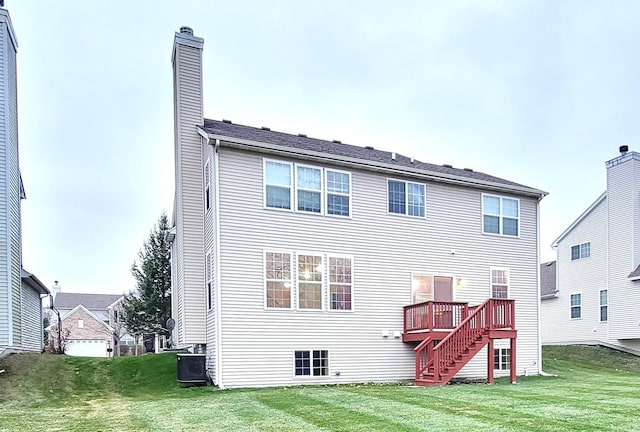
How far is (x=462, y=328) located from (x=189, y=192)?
774 cm

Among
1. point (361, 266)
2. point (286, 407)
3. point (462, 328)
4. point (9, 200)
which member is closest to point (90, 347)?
point (9, 200)

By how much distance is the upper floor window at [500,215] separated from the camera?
596 inches

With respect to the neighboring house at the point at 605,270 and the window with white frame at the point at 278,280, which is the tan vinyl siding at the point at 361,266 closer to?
the window with white frame at the point at 278,280

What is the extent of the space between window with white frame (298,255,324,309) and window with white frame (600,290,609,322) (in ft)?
51.5

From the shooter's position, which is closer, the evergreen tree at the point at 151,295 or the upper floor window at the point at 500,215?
the upper floor window at the point at 500,215

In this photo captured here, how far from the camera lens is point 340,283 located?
12.9 meters

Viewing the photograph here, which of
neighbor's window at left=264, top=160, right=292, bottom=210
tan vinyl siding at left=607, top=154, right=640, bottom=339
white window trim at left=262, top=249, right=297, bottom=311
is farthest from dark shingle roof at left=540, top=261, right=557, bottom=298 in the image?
neighbor's window at left=264, top=160, right=292, bottom=210

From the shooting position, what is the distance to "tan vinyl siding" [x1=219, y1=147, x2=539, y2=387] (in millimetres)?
11711


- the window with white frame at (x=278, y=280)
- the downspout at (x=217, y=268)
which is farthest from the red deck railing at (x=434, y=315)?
the downspout at (x=217, y=268)

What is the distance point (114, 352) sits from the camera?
134 ft

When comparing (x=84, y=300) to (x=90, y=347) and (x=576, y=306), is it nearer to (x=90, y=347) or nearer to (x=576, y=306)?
(x=90, y=347)

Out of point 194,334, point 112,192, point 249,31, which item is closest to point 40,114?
point 112,192

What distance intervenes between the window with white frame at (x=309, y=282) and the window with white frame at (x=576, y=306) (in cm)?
1637

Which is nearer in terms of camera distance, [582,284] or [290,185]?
[290,185]
